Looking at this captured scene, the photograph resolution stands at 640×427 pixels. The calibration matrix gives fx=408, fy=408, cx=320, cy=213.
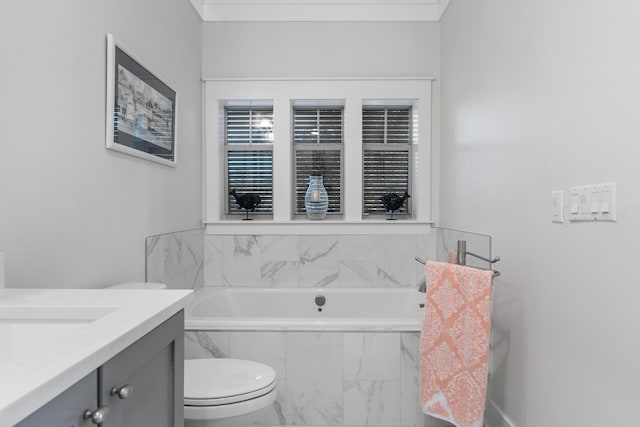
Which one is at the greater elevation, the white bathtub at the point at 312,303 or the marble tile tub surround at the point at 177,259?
→ the marble tile tub surround at the point at 177,259

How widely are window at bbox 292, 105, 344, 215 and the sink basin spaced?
245 centimetres

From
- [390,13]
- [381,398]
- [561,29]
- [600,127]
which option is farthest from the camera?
[390,13]

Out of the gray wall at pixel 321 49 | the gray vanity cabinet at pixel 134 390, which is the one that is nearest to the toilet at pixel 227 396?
the gray vanity cabinet at pixel 134 390

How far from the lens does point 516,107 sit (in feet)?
5.86

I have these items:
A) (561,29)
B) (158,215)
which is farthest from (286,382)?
(561,29)

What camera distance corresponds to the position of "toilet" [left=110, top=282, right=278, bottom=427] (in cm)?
147

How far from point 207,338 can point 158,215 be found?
72 cm

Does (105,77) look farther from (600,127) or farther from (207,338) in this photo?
(600,127)

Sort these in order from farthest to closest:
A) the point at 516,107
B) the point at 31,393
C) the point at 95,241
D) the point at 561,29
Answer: the point at 516,107 < the point at 95,241 < the point at 561,29 < the point at 31,393

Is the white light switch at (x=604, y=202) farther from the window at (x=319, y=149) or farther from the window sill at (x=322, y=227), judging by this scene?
the window at (x=319, y=149)

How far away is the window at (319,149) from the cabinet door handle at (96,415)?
268 centimetres

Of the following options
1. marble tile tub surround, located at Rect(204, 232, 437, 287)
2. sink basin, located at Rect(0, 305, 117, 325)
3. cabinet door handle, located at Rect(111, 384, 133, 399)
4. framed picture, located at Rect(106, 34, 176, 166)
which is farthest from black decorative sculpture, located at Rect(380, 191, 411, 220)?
cabinet door handle, located at Rect(111, 384, 133, 399)

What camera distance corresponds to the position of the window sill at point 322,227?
3.07m

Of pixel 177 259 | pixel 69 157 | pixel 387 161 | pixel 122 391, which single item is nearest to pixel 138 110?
pixel 69 157
